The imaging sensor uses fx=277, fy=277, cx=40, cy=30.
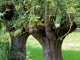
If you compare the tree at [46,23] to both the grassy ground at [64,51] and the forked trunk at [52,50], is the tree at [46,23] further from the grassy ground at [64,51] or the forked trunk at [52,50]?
the grassy ground at [64,51]

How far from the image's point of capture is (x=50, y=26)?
7.28 m

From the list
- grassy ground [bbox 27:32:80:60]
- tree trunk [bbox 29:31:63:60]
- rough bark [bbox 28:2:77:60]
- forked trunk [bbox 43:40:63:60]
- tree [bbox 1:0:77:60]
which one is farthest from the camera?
grassy ground [bbox 27:32:80:60]

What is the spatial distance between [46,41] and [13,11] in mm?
1588

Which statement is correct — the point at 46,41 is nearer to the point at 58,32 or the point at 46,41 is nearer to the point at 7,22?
the point at 58,32

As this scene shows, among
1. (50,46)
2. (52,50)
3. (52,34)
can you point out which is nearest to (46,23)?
(52,34)

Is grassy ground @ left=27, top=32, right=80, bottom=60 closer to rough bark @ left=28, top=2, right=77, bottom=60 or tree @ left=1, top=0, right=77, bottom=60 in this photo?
rough bark @ left=28, top=2, right=77, bottom=60

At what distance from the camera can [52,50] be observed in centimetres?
786

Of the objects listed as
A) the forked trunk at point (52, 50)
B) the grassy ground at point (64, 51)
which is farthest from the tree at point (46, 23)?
the grassy ground at point (64, 51)

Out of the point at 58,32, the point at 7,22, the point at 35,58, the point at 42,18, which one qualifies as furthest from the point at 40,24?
the point at 35,58

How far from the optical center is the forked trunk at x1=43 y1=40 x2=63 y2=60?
779 centimetres

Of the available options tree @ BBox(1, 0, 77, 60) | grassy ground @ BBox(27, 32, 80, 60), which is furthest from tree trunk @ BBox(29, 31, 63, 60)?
grassy ground @ BBox(27, 32, 80, 60)

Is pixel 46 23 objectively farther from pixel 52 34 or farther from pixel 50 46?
pixel 50 46

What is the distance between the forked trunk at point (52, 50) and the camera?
7794 mm

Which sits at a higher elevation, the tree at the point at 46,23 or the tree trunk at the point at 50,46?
the tree at the point at 46,23
